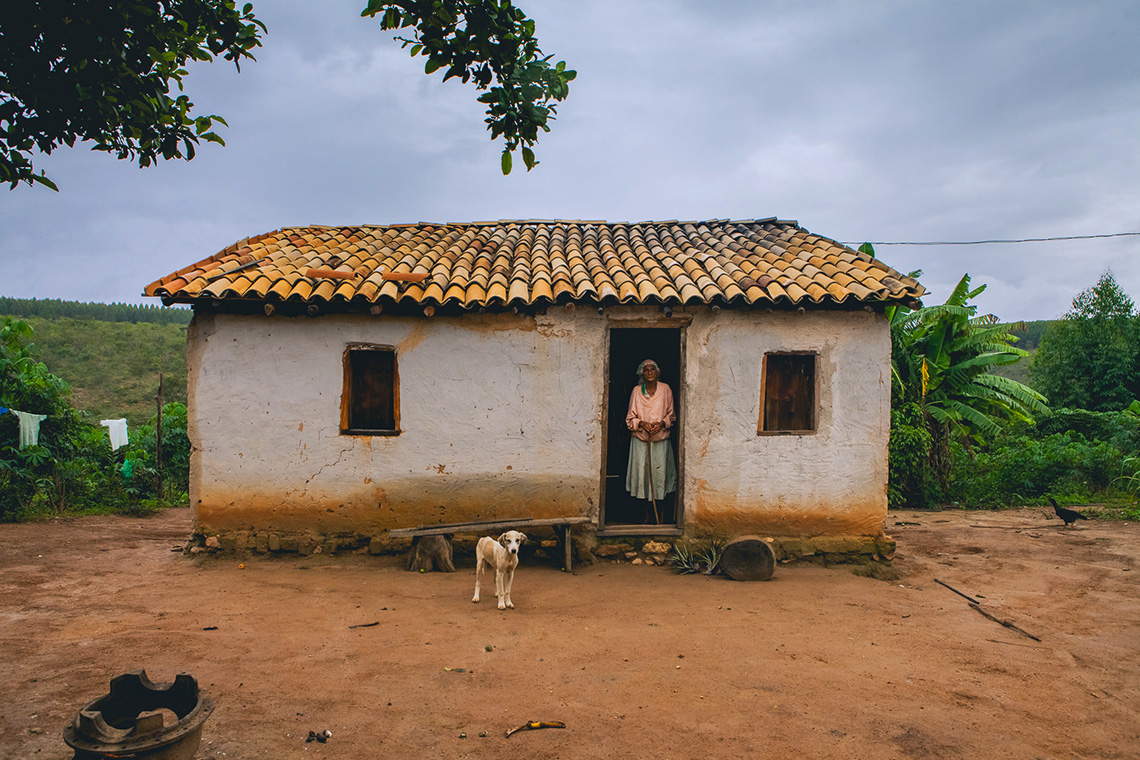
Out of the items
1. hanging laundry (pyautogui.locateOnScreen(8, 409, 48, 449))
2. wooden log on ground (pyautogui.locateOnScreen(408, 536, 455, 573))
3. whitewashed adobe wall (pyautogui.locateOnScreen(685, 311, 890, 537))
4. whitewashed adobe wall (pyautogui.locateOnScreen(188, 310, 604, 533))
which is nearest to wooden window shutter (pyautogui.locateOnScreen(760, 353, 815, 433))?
whitewashed adobe wall (pyautogui.locateOnScreen(685, 311, 890, 537))

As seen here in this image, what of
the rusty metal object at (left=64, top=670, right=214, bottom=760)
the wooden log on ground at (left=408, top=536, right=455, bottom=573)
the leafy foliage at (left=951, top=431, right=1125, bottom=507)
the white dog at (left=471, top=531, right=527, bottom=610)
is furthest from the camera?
the leafy foliage at (left=951, top=431, right=1125, bottom=507)

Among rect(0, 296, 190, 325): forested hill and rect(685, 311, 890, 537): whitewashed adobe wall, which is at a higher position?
rect(0, 296, 190, 325): forested hill

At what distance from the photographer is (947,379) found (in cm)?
1222

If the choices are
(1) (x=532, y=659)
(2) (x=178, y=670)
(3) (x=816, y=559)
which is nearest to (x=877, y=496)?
(3) (x=816, y=559)

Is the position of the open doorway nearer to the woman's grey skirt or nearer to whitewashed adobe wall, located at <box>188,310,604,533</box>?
the woman's grey skirt

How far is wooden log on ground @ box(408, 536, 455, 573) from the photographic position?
7.07 metres

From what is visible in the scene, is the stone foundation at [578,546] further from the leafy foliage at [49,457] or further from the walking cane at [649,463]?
the leafy foliage at [49,457]

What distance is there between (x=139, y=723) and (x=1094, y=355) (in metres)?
25.1

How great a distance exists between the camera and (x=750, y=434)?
7.35 meters

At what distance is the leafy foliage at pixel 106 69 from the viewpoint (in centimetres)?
312

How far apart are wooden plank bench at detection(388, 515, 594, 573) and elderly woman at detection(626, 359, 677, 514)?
40.5 inches

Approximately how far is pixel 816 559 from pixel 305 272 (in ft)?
21.5

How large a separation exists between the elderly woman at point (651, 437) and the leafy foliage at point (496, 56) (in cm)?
494

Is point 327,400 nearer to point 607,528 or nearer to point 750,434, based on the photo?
point 607,528
